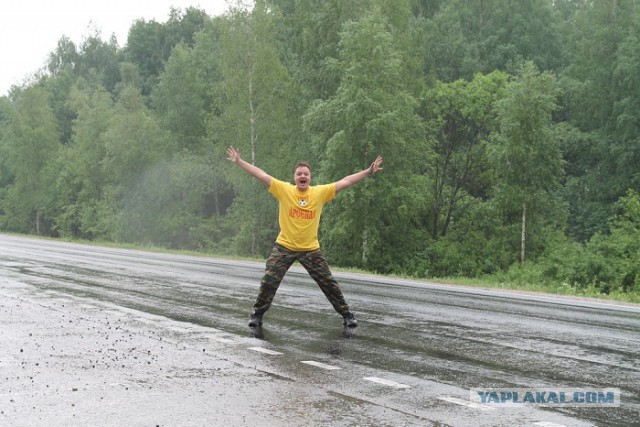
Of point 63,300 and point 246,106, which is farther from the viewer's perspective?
point 246,106

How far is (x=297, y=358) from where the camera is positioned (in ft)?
24.3

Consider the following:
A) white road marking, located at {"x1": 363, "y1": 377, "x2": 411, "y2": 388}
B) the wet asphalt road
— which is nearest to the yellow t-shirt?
the wet asphalt road

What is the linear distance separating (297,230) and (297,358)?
2.30 metres

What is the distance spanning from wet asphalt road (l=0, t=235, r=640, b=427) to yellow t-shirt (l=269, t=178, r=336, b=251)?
104cm

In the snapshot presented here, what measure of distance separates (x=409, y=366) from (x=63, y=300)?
6.82 m

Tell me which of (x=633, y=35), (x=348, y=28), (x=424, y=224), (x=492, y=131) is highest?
(x=633, y=35)

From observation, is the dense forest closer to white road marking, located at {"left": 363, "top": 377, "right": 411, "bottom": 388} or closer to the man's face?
the man's face

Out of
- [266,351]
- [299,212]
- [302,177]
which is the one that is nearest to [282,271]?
[299,212]

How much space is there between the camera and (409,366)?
23.2ft

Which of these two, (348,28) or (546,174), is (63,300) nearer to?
(348,28)

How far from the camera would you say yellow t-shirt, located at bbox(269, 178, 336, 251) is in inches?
368

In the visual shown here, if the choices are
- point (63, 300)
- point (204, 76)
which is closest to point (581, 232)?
point (204, 76)

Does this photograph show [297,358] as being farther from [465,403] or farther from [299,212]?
[299,212]

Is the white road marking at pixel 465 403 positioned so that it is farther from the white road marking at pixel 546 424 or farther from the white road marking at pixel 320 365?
the white road marking at pixel 320 365
